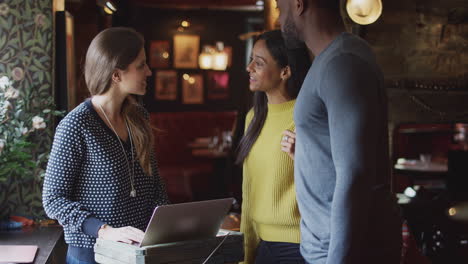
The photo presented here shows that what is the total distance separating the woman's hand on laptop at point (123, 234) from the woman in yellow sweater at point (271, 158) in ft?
1.78

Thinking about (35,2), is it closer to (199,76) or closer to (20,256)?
(20,256)

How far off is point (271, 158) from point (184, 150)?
8.24 meters

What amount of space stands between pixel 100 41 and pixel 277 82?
0.74 meters

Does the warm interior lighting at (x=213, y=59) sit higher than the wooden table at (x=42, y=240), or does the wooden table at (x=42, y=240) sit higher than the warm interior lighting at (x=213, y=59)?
the warm interior lighting at (x=213, y=59)

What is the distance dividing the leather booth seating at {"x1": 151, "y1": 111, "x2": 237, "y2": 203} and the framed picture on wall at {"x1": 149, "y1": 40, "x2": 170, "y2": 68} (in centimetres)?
103

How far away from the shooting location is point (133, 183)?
253 centimetres

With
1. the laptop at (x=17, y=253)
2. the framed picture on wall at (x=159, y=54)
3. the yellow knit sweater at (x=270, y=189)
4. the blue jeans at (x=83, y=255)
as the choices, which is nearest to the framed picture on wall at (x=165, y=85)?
the framed picture on wall at (x=159, y=54)

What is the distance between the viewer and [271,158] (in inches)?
98.3

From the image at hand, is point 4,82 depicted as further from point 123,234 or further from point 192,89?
point 192,89

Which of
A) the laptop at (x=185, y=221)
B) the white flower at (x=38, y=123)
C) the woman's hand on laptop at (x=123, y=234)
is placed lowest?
the woman's hand on laptop at (x=123, y=234)

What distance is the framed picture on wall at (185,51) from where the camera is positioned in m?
11.8

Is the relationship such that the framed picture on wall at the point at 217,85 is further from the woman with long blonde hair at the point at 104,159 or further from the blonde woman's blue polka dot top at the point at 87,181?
the blonde woman's blue polka dot top at the point at 87,181

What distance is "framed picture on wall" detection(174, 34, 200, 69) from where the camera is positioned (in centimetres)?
1177

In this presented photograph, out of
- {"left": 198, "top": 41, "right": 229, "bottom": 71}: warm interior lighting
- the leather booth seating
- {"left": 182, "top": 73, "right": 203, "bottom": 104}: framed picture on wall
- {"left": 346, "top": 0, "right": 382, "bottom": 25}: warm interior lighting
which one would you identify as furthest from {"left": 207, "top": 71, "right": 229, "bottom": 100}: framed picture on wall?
{"left": 346, "top": 0, "right": 382, "bottom": 25}: warm interior lighting
